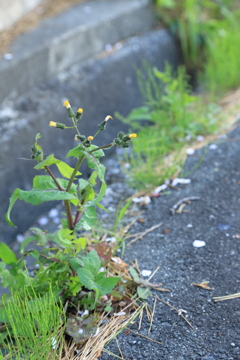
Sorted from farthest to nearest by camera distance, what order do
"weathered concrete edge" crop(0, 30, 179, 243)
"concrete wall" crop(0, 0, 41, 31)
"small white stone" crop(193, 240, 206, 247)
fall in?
"concrete wall" crop(0, 0, 41, 31), "weathered concrete edge" crop(0, 30, 179, 243), "small white stone" crop(193, 240, 206, 247)

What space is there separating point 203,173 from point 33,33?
166 cm

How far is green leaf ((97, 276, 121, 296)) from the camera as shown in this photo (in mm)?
1293

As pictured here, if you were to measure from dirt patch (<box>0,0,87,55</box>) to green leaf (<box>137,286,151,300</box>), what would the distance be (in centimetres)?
188

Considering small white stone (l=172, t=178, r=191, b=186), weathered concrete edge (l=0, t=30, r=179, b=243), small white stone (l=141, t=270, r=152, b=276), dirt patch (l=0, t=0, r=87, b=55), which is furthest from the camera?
dirt patch (l=0, t=0, r=87, b=55)

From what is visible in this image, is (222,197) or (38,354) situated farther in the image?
(222,197)

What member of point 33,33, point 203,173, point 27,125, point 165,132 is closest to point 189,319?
point 203,173

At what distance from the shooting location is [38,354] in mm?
1157

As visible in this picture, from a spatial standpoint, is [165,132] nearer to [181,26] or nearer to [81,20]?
[81,20]

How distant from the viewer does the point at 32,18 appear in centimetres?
336

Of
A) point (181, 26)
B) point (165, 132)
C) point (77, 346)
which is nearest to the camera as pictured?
point (77, 346)

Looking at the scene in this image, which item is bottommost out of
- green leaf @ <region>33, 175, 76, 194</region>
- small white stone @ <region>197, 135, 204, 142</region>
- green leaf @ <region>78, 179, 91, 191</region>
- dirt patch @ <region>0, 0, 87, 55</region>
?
small white stone @ <region>197, 135, 204, 142</region>

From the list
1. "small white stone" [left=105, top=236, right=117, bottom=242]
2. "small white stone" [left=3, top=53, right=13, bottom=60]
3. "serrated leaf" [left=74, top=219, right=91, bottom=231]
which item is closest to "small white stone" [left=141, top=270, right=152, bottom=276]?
"small white stone" [left=105, top=236, right=117, bottom=242]

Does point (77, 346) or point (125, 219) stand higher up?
point (77, 346)

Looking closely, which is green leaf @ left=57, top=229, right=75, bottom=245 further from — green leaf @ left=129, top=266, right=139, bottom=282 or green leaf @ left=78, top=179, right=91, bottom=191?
green leaf @ left=129, top=266, right=139, bottom=282
